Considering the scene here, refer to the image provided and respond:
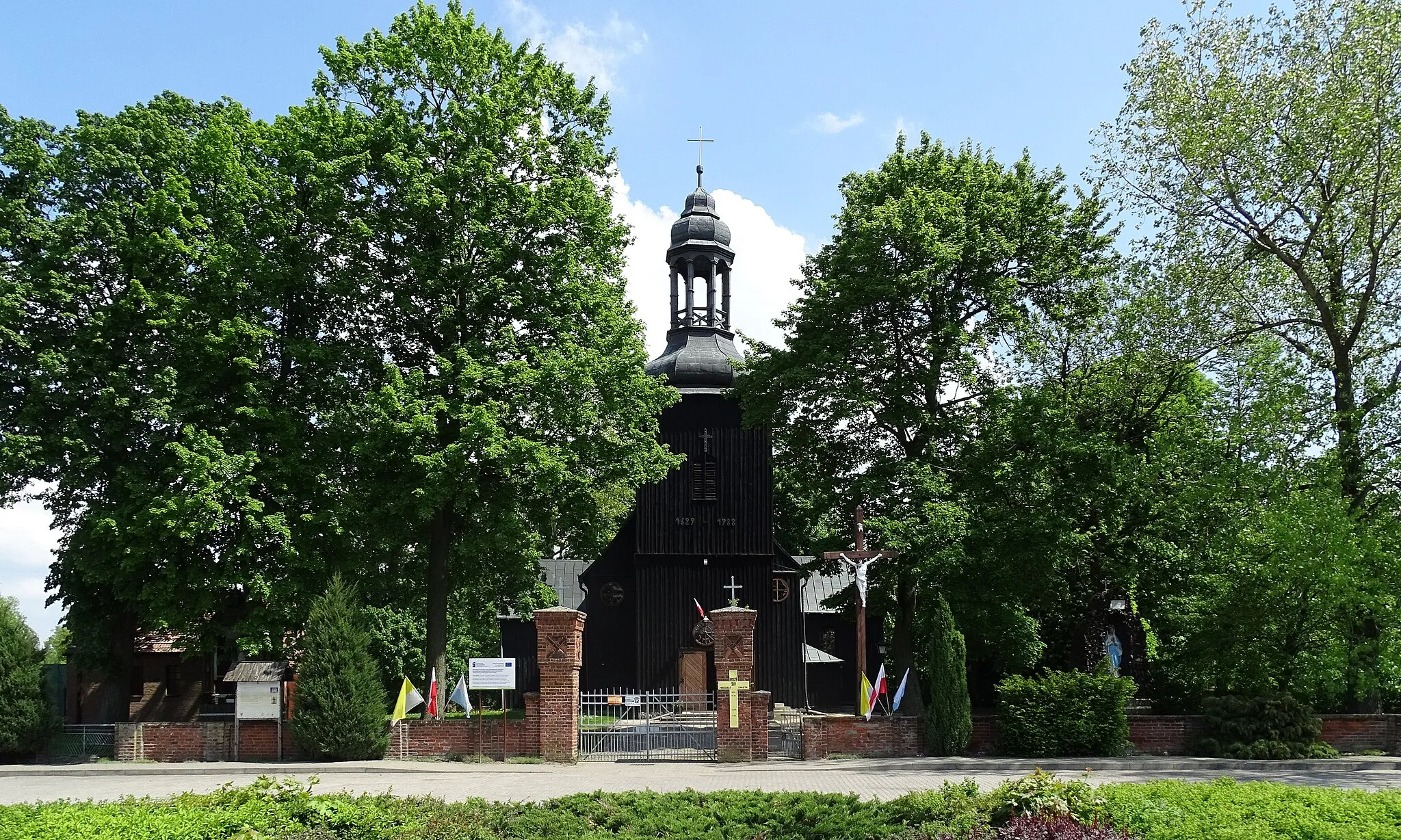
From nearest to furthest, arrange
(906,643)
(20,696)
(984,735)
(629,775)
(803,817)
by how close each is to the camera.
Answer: (803,817) < (629,775) < (984,735) < (20,696) < (906,643)

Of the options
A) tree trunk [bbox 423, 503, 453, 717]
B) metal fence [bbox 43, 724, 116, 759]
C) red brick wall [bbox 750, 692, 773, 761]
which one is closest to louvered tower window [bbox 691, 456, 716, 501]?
tree trunk [bbox 423, 503, 453, 717]

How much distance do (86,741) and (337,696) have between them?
19.8ft

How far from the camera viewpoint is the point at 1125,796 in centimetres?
967

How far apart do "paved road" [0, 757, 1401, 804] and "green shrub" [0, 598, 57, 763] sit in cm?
99

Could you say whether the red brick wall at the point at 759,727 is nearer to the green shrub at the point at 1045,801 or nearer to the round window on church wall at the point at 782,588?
the green shrub at the point at 1045,801

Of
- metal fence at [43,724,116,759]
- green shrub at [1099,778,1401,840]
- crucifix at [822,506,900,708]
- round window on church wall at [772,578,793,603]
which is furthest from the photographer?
round window on church wall at [772,578,793,603]

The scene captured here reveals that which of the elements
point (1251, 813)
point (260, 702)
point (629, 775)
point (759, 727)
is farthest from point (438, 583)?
point (1251, 813)

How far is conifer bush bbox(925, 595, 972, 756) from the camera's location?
19219 mm

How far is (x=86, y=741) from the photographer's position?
21.6 meters

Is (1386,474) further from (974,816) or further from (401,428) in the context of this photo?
(401,428)

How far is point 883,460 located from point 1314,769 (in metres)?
11.1

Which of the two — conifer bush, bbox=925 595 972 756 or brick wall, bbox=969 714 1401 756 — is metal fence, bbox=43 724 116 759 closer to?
conifer bush, bbox=925 595 972 756

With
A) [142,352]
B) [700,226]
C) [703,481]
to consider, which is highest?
[700,226]

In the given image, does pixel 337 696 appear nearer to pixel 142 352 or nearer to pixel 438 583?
pixel 438 583
